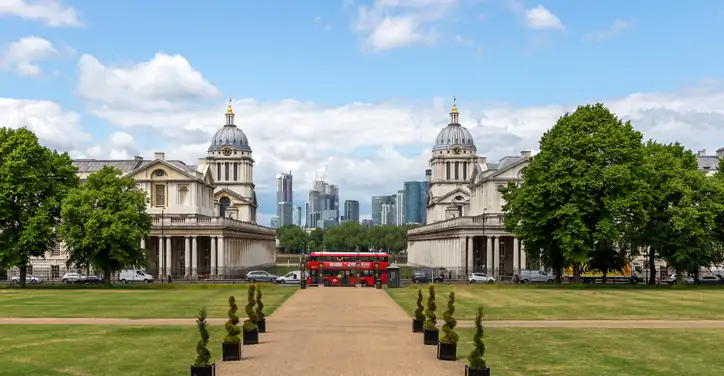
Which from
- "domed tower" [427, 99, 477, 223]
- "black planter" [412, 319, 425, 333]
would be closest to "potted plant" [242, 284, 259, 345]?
"black planter" [412, 319, 425, 333]

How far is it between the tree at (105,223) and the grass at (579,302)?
2402 cm

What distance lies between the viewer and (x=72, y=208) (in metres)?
77.6

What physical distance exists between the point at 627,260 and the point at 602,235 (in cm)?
1961

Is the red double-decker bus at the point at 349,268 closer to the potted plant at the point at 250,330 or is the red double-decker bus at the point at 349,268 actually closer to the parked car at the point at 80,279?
the parked car at the point at 80,279

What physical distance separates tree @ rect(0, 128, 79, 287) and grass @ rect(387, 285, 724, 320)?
3138 cm

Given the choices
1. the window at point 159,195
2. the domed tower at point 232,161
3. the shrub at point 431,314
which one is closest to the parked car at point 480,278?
the window at point 159,195

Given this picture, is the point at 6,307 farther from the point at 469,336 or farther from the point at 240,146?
the point at 240,146

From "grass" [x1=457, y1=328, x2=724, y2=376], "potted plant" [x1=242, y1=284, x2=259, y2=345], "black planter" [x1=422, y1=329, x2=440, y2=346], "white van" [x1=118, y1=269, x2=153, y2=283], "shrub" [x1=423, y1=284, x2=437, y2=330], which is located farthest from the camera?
"white van" [x1=118, y1=269, x2=153, y2=283]

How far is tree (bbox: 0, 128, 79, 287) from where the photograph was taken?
77938 millimetres

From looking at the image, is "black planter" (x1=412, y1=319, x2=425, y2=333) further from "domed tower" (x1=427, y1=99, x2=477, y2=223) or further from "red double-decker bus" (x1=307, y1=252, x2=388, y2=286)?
"domed tower" (x1=427, y1=99, x2=477, y2=223)

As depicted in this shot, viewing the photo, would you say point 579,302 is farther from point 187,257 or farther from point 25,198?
point 187,257

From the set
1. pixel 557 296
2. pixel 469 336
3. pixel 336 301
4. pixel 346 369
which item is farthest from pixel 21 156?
pixel 346 369

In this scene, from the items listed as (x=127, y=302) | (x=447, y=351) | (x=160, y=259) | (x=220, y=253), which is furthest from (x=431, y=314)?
(x=220, y=253)

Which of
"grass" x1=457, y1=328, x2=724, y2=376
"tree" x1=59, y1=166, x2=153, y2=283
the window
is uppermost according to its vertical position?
the window
